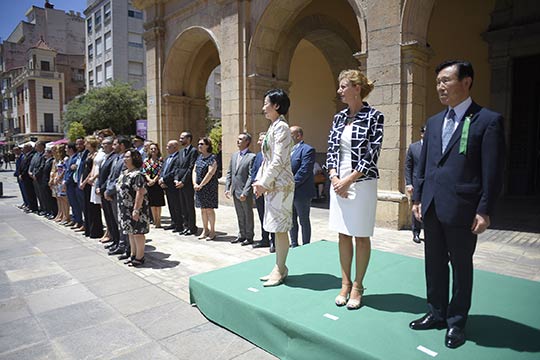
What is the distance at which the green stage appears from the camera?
2.43 metres

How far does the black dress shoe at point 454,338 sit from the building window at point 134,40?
44.1m

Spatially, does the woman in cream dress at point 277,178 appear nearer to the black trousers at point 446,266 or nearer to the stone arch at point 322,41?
the black trousers at point 446,266

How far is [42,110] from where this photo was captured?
45.3m

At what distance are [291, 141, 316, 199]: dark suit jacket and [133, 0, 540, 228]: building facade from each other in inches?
85.6

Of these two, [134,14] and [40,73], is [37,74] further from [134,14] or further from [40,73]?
[134,14]

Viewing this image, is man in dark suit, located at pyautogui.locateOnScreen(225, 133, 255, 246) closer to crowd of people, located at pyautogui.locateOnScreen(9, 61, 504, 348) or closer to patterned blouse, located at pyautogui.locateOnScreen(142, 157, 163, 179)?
crowd of people, located at pyautogui.locateOnScreen(9, 61, 504, 348)

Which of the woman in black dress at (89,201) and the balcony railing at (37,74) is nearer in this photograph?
the woman in black dress at (89,201)

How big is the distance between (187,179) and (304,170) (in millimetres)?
2521

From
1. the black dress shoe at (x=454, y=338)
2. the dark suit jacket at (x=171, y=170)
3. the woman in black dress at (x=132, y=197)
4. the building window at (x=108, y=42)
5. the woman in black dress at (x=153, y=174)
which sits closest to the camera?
the black dress shoe at (x=454, y=338)

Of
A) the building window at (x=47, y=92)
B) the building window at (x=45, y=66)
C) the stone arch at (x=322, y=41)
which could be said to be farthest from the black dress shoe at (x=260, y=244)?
the building window at (x=45, y=66)

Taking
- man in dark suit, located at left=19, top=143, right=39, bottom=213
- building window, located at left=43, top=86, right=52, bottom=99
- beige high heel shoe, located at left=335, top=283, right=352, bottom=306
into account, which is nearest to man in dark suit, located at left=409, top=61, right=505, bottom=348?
beige high heel shoe, located at left=335, top=283, right=352, bottom=306

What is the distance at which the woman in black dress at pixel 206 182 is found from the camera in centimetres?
652

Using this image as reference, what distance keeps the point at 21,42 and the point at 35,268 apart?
2396 inches

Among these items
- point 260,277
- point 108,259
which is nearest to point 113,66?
point 108,259
